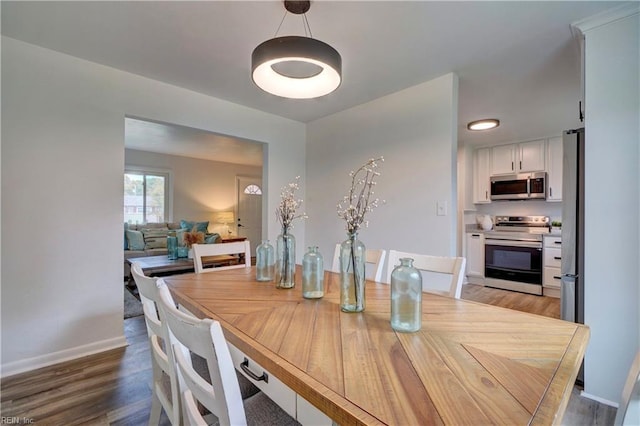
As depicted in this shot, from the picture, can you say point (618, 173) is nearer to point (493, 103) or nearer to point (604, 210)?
point (604, 210)

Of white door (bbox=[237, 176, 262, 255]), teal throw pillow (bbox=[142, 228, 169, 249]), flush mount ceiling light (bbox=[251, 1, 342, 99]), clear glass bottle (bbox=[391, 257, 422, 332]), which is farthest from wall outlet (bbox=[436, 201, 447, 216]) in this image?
white door (bbox=[237, 176, 262, 255])

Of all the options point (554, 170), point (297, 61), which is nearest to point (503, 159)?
point (554, 170)

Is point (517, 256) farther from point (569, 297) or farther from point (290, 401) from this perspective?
point (290, 401)

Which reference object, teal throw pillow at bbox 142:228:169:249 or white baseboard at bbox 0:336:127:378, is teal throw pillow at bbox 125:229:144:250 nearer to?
teal throw pillow at bbox 142:228:169:249

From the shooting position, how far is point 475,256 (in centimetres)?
463

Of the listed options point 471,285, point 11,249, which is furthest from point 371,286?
point 471,285

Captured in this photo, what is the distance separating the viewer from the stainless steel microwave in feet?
14.2

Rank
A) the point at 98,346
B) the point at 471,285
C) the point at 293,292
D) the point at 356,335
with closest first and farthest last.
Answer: the point at 356,335 < the point at 293,292 < the point at 98,346 < the point at 471,285

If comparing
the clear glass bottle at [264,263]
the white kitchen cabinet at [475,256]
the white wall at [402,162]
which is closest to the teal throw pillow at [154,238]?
the white wall at [402,162]

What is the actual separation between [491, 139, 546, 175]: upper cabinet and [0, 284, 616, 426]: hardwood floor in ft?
→ 11.6

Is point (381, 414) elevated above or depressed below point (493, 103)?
below

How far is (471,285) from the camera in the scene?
4625 mm

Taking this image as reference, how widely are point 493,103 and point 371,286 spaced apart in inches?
109

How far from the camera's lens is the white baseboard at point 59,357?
2025mm
